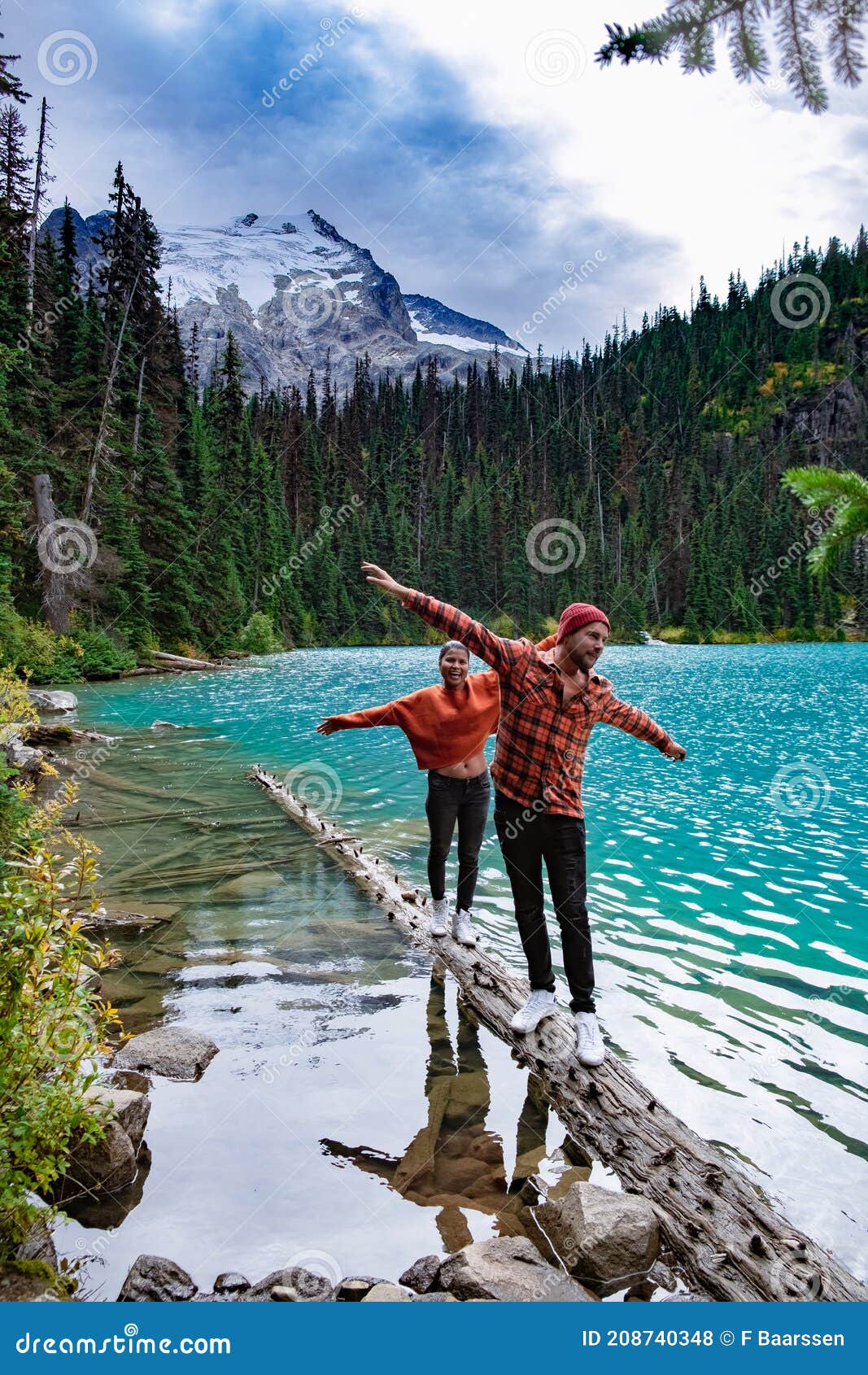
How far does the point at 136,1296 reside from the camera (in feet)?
10.7

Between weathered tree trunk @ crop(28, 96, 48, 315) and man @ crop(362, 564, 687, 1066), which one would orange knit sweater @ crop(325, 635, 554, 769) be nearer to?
man @ crop(362, 564, 687, 1066)

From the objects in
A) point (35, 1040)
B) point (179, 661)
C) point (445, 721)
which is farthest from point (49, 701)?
point (35, 1040)

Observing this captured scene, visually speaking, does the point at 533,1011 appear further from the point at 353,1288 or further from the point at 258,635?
the point at 258,635

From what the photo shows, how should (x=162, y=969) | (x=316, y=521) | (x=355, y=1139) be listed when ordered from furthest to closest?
(x=316, y=521) < (x=162, y=969) < (x=355, y=1139)

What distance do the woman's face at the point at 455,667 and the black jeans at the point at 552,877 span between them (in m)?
1.53

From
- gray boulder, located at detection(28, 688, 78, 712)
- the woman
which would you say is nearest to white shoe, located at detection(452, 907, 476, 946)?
the woman

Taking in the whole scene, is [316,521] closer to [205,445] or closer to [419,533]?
[419,533]

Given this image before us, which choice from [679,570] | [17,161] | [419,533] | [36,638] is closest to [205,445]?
[17,161]

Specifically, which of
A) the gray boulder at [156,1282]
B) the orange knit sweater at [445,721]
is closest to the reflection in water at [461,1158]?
the gray boulder at [156,1282]

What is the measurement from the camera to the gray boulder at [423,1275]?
3422 millimetres

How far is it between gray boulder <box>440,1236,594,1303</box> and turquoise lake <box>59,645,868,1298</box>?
16.8 inches

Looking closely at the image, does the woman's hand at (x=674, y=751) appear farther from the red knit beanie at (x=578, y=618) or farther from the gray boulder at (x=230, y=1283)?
the gray boulder at (x=230, y=1283)

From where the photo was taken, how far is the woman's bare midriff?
6.42 m

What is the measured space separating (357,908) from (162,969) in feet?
7.71
